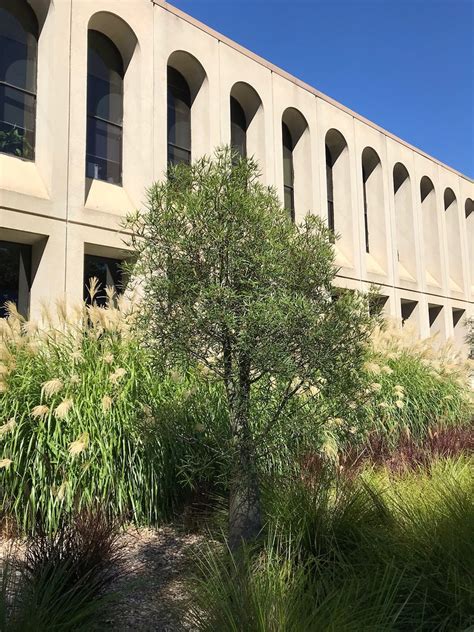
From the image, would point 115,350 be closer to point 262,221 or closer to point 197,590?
point 262,221

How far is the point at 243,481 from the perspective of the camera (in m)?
4.44

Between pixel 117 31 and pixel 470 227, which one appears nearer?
pixel 117 31

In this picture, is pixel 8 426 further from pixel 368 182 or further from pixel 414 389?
pixel 368 182

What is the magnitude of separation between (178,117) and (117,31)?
2.85 metres

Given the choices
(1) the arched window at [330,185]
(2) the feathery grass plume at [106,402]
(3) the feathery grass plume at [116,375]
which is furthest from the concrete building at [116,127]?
(2) the feathery grass plume at [106,402]

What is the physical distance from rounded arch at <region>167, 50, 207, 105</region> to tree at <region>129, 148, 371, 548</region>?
501 inches

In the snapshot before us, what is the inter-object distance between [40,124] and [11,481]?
9.78 m

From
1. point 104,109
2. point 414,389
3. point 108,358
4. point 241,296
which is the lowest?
point 414,389

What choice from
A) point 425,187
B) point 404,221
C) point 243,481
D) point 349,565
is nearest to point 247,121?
point 404,221

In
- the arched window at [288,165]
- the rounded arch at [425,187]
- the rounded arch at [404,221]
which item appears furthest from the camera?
the rounded arch at [425,187]

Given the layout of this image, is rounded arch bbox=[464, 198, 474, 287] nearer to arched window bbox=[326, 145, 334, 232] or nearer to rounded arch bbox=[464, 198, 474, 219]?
rounded arch bbox=[464, 198, 474, 219]

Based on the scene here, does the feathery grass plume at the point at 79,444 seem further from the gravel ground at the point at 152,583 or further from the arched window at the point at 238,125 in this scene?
the arched window at the point at 238,125

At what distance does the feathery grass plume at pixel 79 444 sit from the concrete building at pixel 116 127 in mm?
7493

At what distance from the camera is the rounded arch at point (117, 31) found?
14.0 metres
